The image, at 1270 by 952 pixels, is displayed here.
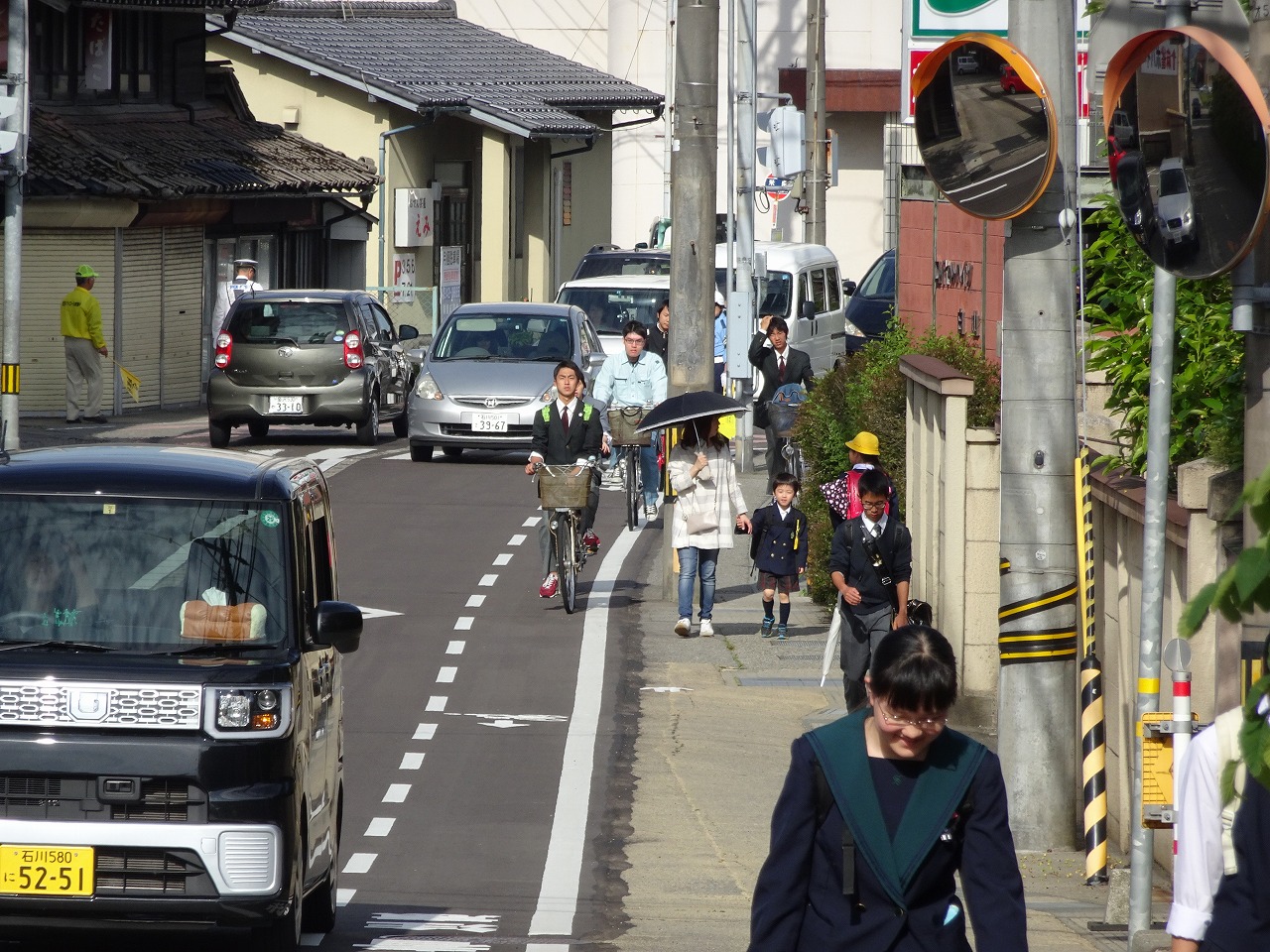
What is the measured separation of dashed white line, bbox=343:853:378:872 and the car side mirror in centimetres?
227

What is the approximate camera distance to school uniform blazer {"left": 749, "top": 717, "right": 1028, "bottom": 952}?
4465 millimetres

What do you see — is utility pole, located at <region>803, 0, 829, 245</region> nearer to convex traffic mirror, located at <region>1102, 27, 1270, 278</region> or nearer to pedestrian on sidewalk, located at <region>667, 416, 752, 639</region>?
pedestrian on sidewalk, located at <region>667, 416, 752, 639</region>

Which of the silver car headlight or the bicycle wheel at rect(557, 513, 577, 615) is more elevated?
the silver car headlight

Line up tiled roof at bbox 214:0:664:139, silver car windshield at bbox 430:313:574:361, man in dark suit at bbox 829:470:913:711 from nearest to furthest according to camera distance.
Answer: man in dark suit at bbox 829:470:913:711 < silver car windshield at bbox 430:313:574:361 < tiled roof at bbox 214:0:664:139

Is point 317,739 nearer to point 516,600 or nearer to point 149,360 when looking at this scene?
point 516,600

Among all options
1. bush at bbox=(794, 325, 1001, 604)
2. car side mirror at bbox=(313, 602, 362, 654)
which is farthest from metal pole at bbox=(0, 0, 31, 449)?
car side mirror at bbox=(313, 602, 362, 654)

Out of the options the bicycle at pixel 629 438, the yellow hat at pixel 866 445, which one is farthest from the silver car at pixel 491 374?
the yellow hat at pixel 866 445

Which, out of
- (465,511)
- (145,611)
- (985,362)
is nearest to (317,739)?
(145,611)

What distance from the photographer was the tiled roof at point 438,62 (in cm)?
3909

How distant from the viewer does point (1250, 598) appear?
3.24 m

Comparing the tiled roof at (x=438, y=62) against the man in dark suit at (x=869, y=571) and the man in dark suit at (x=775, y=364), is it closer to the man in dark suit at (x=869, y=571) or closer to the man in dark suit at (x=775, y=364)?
the man in dark suit at (x=775, y=364)

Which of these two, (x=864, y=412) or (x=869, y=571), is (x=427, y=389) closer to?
(x=864, y=412)

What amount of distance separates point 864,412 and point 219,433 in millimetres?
11224

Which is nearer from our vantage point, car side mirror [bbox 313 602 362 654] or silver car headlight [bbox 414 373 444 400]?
car side mirror [bbox 313 602 362 654]
